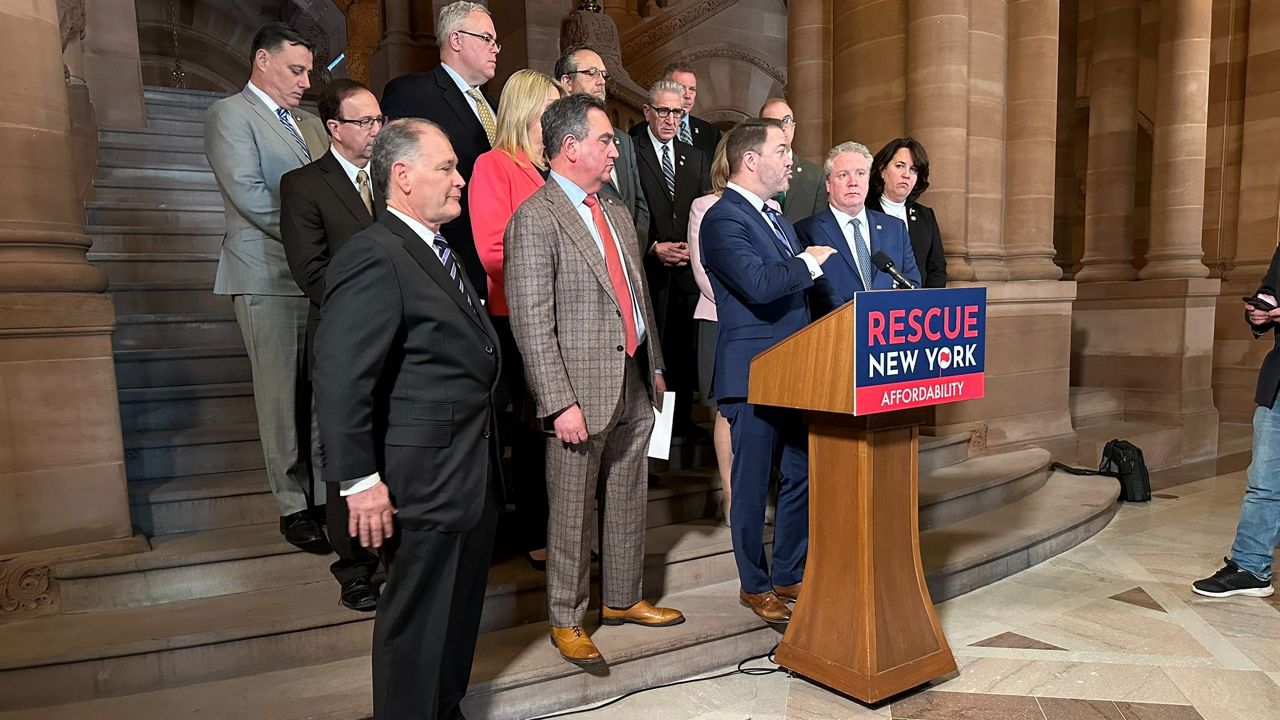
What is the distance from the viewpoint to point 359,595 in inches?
110

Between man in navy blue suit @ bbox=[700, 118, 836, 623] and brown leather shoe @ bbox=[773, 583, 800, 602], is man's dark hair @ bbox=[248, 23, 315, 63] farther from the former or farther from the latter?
brown leather shoe @ bbox=[773, 583, 800, 602]

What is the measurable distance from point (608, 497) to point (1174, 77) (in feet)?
25.7

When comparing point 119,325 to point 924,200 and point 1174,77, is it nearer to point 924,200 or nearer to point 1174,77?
point 924,200

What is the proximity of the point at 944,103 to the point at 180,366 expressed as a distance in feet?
16.3

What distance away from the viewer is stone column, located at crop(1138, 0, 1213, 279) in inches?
303

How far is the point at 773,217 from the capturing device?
119 inches

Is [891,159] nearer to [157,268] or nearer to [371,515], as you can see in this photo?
[371,515]

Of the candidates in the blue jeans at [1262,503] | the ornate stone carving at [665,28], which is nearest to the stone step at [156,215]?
the blue jeans at [1262,503]

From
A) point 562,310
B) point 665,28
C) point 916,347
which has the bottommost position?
point 916,347

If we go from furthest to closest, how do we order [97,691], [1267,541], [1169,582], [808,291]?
[1169,582], [1267,541], [808,291], [97,691]

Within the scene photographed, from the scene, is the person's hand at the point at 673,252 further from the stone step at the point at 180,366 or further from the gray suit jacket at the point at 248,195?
the stone step at the point at 180,366

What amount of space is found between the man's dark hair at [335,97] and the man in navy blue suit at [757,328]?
1338 mm

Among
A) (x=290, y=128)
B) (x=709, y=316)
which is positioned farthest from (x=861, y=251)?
(x=290, y=128)

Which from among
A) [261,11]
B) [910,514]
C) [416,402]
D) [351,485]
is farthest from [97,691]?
[261,11]
